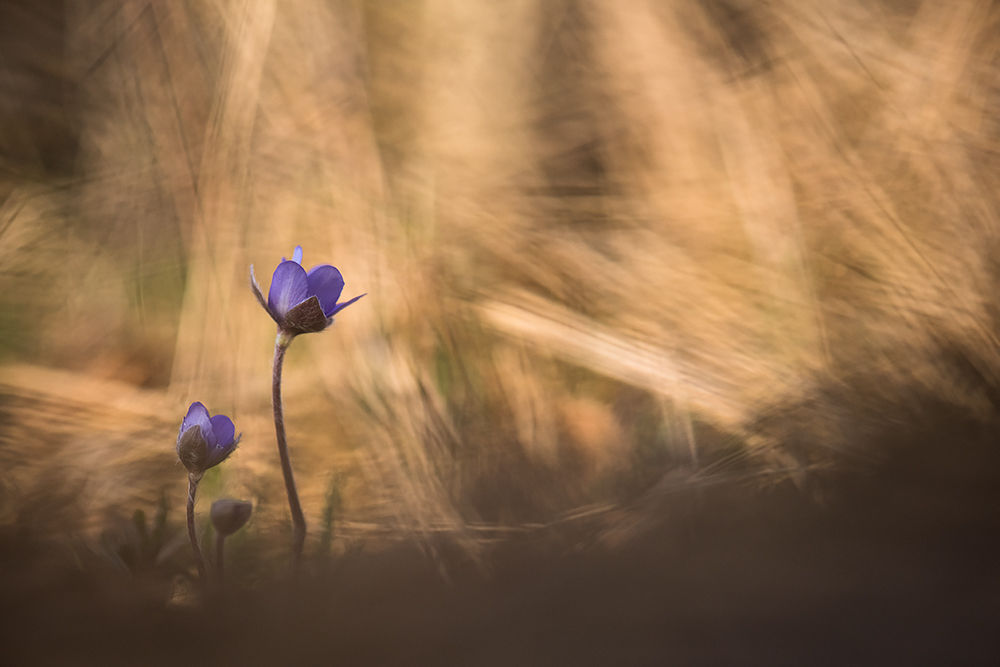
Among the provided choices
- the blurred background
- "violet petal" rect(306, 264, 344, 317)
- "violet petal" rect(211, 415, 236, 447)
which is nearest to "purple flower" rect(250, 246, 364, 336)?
"violet petal" rect(306, 264, 344, 317)

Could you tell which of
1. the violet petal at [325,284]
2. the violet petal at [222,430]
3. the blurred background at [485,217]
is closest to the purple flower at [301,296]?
the violet petal at [325,284]

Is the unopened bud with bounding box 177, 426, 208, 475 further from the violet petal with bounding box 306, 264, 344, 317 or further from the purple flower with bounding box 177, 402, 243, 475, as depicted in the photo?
the violet petal with bounding box 306, 264, 344, 317

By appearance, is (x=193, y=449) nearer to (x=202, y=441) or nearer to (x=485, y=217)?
(x=202, y=441)

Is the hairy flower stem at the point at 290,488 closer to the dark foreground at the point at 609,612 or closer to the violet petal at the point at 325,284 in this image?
the violet petal at the point at 325,284

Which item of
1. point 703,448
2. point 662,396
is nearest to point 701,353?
point 662,396

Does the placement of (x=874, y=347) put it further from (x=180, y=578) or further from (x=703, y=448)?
(x=180, y=578)

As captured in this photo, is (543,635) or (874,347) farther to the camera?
(874,347)

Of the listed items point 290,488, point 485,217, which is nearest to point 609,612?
point 290,488
